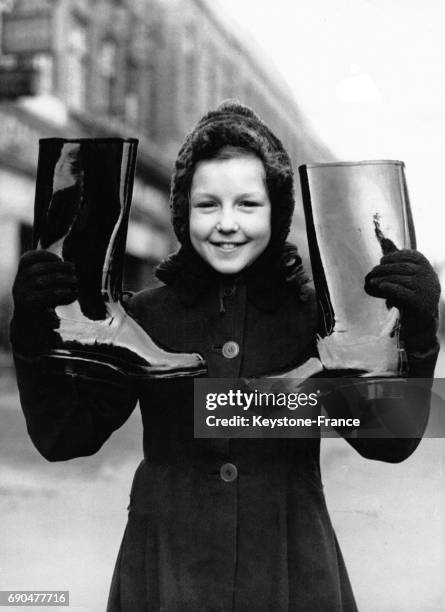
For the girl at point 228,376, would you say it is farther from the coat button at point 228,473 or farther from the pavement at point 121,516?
the pavement at point 121,516

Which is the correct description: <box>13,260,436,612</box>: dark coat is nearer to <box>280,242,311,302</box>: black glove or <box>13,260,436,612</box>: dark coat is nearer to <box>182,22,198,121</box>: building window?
<box>280,242,311,302</box>: black glove

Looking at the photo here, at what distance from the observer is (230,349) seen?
5.22ft

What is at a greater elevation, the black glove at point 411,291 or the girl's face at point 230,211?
the girl's face at point 230,211

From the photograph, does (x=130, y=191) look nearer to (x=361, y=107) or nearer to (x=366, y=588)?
(x=361, y=107)

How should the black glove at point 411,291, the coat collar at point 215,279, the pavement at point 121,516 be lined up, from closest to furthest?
1. the black glove at point 411,291
2. the coat collar at point 215,279
3. the pavement at point 121,516

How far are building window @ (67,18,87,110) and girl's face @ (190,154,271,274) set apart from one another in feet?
1.36

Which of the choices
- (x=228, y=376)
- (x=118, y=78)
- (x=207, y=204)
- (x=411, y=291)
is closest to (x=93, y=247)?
(x=207, y=204)

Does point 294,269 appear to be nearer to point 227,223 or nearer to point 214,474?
point 227,223

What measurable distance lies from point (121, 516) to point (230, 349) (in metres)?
0.52

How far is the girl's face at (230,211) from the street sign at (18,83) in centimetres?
52

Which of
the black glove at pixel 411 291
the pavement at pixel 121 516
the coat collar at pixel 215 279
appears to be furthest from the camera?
the pavement at pixel 121 516

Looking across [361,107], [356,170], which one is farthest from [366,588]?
[361,107]

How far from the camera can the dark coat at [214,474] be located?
5.11 feet

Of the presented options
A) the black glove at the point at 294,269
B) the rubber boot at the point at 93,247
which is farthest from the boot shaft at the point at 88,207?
the black glove at the point at 294,269
